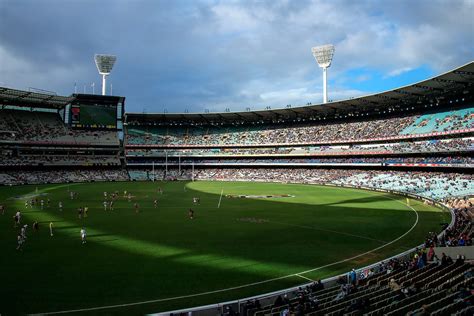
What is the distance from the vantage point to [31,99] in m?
79.6

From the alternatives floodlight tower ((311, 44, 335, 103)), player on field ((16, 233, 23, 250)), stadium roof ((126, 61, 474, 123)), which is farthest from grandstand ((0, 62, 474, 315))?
player on field ((16, 233, 23, 250))

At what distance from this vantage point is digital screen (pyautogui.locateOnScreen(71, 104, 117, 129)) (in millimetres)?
88125

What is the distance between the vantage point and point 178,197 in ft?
167

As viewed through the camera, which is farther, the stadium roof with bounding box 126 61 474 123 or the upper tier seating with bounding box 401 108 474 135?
the upper tier seating with bounding box 401 108 474 135

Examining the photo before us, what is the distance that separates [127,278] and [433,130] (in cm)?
6145

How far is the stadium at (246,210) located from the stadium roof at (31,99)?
88 cm

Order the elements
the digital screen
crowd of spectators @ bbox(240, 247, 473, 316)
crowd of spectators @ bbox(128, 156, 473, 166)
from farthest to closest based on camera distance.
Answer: the digital screen, crowd of spectators @ bbox(128, 156, 473, 166), crowd of spectators @ bbox(240, 247, 473, 316)

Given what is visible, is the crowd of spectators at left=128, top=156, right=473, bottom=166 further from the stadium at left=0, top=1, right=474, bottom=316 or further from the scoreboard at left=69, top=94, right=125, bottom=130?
the scoreboard at left=69, top=94, right=125, bottom=130

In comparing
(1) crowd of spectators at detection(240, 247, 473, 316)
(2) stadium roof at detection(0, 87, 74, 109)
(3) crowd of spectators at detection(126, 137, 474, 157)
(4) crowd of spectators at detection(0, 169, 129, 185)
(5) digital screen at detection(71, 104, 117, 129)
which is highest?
(2) stadium roof at detection(0, 87, 74, 109)

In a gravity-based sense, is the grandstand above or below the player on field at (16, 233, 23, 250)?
above

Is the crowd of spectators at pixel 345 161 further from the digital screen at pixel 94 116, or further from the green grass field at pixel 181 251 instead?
the green grass field at pixel 181 251

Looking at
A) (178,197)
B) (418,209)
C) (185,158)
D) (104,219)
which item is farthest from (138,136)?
(418,209)

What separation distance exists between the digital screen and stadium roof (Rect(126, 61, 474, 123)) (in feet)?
25.2

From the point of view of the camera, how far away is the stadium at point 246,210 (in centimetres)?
1402
